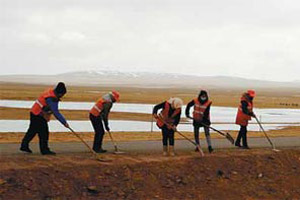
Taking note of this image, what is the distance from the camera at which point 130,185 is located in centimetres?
1275

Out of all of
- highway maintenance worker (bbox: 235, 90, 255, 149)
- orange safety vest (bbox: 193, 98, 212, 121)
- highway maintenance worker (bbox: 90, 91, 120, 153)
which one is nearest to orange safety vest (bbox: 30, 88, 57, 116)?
highway maintenance worker (bbox: 90, 91, 120, 153)

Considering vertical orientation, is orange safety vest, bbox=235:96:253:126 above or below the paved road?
above

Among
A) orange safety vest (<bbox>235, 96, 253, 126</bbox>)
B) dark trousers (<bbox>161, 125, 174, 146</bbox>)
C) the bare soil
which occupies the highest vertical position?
orange safety vest (<bbox>235, 96, 253, 126</bbox>)

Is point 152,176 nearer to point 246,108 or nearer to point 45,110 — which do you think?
point 45,110

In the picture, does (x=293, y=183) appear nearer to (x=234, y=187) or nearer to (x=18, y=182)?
(x=234, y=187)

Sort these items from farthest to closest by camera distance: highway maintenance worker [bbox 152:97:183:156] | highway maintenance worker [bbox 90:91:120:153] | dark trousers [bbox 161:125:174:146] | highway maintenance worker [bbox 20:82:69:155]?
dark trousers [bbox 161:125:174:146], highway maintenance worker [bbox 152:97:183:156], highway maintenance worker [bbox 90:91:120:153], highway maintenance worker [bbox 20:82:69:155]

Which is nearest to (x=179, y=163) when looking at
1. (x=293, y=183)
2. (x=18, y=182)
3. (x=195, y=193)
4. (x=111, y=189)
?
(x=195, y=193)

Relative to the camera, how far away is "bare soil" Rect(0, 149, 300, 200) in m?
11.9

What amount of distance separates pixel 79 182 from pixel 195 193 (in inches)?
115

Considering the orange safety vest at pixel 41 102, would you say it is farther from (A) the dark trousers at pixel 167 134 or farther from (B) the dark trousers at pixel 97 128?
(A) the dark trousers at pixel 167 134

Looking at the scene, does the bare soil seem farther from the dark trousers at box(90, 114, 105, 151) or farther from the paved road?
the paved road

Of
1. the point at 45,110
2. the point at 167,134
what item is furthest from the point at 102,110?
the point at 167,134

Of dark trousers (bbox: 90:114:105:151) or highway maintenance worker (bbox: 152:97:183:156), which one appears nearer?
dark trousers (bbox: 90:114:105:151)

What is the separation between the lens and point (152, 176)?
1319 cm
